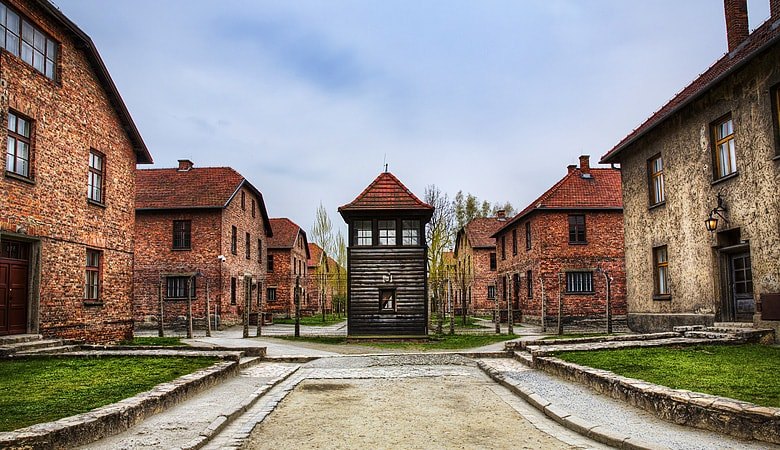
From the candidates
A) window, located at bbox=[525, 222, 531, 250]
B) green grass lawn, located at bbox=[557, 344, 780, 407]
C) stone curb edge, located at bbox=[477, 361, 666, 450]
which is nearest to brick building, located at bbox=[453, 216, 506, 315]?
window, located at bbox=[525, 222, 531, 250]

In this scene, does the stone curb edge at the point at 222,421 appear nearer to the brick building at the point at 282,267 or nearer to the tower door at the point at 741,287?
the tower door at the point at 741,287

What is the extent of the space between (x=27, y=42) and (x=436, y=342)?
47.5ft

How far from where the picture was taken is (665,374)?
9820mm

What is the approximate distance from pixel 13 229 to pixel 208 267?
17.4 meters

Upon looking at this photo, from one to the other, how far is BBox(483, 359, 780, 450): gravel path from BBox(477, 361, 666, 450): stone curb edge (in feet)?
0.46

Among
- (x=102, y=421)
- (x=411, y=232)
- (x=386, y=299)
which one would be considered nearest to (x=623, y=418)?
(x=102, y=421)

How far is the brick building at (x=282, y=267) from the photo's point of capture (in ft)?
154

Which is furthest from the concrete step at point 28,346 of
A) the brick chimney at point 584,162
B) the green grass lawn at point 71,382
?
the brick chimney at point 584,162

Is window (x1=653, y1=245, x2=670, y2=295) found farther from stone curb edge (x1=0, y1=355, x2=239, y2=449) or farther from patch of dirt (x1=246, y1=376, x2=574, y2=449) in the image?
stone curb edge (x1=0, y1=355, x2=239, y2=449)

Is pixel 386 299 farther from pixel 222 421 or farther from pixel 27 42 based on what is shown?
pixel 222 421

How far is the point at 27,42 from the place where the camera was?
50.9 ft

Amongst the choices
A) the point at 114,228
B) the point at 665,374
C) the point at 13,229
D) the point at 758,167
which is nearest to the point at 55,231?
the point at 13,229

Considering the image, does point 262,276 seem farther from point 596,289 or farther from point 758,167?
point 758,167

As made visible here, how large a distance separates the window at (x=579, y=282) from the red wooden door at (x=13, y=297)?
23432 mm
